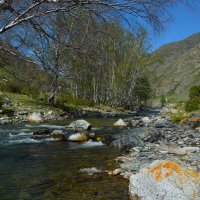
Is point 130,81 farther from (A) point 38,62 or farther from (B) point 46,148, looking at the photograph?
(A) point 38,62

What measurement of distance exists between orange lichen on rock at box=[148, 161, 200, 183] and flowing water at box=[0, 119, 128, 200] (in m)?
0.89

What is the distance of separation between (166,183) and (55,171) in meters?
3.85

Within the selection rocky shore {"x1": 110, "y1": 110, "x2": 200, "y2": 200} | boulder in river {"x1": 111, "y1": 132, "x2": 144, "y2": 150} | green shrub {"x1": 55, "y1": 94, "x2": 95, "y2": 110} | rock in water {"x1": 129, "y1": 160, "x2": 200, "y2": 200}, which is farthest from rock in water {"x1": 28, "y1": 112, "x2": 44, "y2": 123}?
rock in water {"x1": 129, "y1": 160, "x2": 200, "y2": 200}

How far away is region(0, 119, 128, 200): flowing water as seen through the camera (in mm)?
7023

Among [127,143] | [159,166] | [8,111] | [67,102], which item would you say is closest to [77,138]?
[127,143]

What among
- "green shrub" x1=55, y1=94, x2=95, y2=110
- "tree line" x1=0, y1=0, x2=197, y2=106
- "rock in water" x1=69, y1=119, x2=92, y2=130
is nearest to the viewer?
"tree line" x1=0, y1=0, x2=197, y2=106

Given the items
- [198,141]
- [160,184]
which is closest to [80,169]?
[160,184]

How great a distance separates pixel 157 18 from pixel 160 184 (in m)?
2.89

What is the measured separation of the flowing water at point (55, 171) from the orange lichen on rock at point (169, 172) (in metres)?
0.89

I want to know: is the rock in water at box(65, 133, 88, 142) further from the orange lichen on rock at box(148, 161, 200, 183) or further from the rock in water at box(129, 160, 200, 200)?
the orange lichen on rock at box(148, 161, 200, 183)

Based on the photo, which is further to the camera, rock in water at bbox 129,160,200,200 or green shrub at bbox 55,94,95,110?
green shrub at bbox 55,94,95,110

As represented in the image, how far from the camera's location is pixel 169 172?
20.1 ft

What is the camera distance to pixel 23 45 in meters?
5.49

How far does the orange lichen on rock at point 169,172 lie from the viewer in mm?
6066
